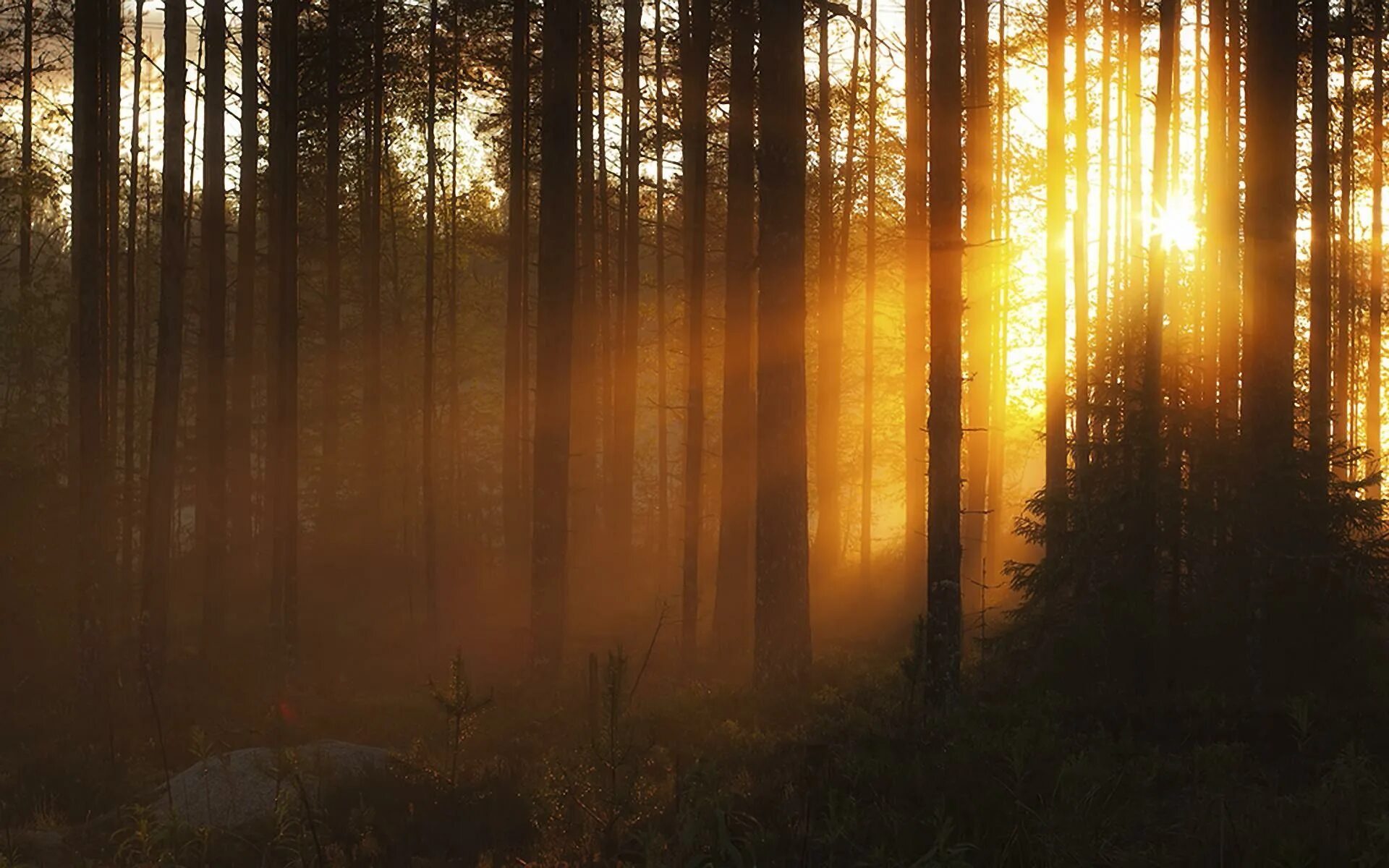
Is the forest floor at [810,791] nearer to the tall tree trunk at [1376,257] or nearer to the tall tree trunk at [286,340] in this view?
the tall tree trunk at [286,340]

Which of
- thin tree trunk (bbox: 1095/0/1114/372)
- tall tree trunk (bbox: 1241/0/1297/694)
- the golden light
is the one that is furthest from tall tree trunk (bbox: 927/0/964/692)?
the golden light

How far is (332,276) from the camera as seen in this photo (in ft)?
78.8

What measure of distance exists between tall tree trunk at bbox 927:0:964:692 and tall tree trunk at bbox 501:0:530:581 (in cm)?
913

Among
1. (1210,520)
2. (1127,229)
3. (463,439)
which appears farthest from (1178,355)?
(463,439)

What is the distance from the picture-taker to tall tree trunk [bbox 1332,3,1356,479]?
26828 millimetres

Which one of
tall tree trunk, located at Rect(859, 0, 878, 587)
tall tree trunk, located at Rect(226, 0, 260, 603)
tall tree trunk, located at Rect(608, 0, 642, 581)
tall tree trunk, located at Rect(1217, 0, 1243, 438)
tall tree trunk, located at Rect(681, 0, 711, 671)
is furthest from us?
tall tree trunk, located at Rect(859, 0, 878, 587)

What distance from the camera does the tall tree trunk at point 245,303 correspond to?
18.1 meters

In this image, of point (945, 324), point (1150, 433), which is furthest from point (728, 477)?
point (1150, 433)

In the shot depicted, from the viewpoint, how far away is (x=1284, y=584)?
10.8 metres

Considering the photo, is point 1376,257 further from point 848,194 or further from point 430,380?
point 430,380

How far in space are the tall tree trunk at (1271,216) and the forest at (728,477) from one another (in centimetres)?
5

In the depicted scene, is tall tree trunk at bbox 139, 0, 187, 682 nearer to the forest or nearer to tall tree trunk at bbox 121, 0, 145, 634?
the forest

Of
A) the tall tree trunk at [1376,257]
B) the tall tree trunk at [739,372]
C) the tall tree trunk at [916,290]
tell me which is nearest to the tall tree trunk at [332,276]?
the tall tree trunk at [739,372]

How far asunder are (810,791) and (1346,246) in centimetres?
2900
